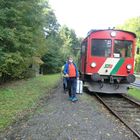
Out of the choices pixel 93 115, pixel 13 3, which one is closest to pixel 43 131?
pixel 93 115

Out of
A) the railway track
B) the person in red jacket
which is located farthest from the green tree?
the railway track

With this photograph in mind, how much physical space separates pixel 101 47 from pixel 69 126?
26.4 feet

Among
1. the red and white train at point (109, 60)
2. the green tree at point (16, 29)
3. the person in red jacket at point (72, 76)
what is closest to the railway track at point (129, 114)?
the person in red jacket at point (72, 76)

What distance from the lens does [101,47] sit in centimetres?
1546

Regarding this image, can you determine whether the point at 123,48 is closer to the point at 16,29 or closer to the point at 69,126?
the point at 16,29

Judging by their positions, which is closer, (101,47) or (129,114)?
(129,114)

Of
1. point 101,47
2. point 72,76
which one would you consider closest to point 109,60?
point 101,47

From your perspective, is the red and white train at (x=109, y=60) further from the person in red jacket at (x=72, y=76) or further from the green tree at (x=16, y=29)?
the green tree at (x=16, y=29)

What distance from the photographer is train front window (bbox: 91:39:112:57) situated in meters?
15.4

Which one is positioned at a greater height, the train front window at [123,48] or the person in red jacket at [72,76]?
the train front window at [123,48]

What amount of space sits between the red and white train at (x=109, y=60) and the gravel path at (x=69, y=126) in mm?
4833

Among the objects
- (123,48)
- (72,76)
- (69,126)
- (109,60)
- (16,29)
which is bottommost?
(69,126)

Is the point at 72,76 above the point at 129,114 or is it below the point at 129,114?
above

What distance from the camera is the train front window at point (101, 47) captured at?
15.4 meters
